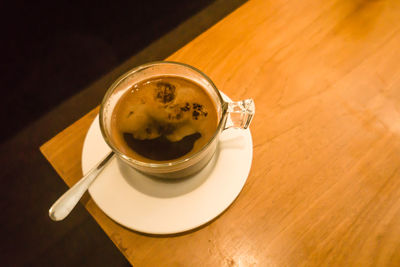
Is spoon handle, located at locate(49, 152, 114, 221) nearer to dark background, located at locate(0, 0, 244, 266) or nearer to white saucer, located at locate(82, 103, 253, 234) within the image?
white saucer, located at locate(82, 103, 253, 234)

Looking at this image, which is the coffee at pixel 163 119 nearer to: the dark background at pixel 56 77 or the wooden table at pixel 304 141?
the wooden table at pixel 304 141

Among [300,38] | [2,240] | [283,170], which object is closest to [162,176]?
[283,170]

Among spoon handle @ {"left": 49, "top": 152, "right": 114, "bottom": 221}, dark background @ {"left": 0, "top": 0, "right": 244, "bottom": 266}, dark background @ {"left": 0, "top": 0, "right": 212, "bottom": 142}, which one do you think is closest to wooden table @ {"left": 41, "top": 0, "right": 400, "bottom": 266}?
spoon handle @ {"left": 49, "top": 152, "right": 114, "bottom": 221}

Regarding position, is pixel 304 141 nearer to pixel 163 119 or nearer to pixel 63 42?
pixel 163 119

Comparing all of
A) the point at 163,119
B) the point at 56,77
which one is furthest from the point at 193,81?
the point at 56,77

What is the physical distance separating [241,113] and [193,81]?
0.14m

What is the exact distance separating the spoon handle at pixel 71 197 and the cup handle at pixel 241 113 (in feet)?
1.00

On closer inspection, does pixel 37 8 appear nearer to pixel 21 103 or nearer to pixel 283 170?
pixel 21 103

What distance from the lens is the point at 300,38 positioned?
849 millimetres

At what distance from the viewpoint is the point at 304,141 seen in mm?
729

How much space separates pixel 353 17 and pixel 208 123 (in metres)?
0.60

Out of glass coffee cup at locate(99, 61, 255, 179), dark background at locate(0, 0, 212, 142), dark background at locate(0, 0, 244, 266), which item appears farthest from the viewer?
dark background at locate(0, 0, 212, 142)

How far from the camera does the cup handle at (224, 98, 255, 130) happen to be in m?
0.58

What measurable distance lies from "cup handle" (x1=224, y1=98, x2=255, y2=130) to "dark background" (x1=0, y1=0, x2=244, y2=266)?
34.5 inches
